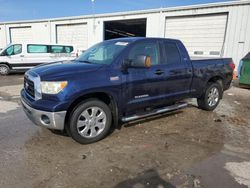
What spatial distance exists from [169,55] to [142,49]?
0.77m

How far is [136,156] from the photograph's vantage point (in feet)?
12.1

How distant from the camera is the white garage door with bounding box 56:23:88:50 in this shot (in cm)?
2070

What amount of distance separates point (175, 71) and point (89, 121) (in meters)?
2.30

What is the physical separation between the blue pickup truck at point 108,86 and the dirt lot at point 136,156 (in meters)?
0.42

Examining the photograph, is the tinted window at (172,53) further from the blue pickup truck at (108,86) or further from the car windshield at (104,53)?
the car windshield at (104,53)

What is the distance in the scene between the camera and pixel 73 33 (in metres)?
21.3

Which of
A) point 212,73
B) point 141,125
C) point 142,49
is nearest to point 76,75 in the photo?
point 142,49

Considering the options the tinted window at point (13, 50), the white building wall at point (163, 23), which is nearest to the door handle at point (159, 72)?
the white building wall at point (163, 23)

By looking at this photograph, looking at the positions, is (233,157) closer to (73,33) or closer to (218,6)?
(218,6)

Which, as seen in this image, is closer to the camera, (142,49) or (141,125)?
(142,49)

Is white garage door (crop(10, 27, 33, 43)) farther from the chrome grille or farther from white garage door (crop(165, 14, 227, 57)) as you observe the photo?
the chrome grille

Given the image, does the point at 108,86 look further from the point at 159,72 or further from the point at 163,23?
the point at 163,23

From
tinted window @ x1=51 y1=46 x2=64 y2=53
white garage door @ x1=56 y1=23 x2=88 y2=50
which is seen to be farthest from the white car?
white garage door @ x1=56 y1=23 x2=88 y2=50

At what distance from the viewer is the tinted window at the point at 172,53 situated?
5047 mm
